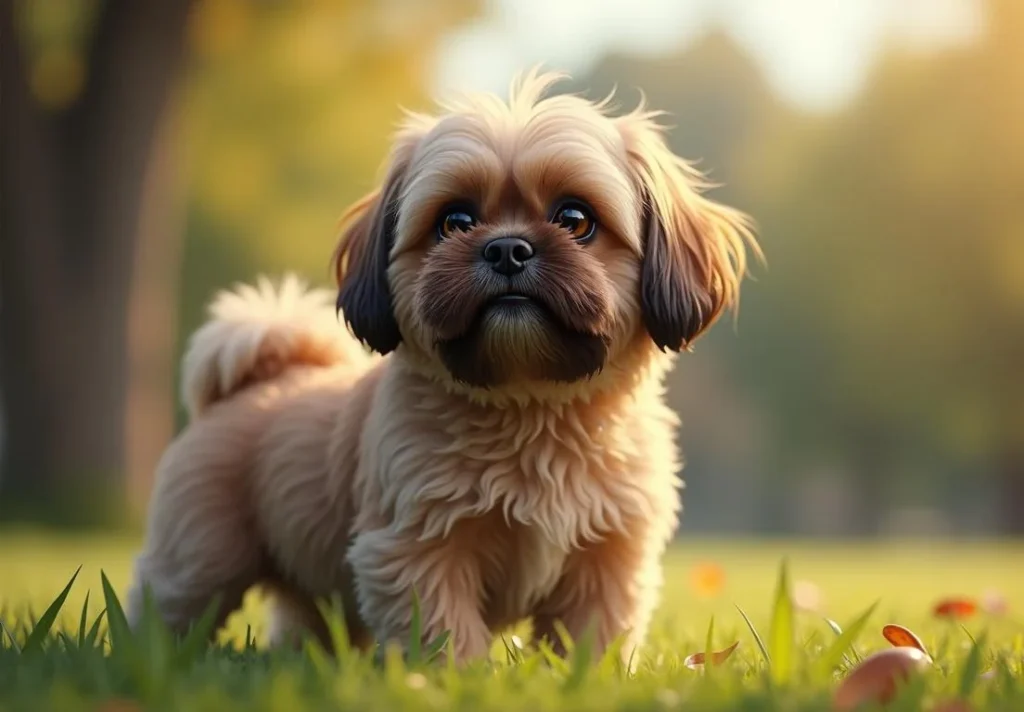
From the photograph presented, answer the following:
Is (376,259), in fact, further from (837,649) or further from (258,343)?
(837,649)

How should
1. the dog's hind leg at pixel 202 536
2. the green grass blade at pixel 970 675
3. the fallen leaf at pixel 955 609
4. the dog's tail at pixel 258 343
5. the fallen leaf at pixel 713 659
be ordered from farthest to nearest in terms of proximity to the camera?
the fallen leaf at pixel 955 609 < the dog's tail at pixel 258 343 < the dog's hind leg at pixel 202 536 < the fallen leaf at pixel 713 659 < the green grass blade at pixel 970 675

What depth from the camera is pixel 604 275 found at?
149 inches

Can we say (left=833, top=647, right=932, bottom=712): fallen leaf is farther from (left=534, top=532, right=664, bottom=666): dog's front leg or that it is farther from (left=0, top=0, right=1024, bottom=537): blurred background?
(left=0, top=0, right=1024, bottom=537): blurred background

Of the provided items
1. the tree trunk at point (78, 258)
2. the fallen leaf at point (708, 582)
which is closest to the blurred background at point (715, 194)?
the tree trunk at point (78, 258)

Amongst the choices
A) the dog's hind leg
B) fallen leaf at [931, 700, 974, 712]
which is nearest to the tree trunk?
the dog's hind leg

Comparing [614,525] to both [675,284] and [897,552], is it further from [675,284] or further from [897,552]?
[897,552]

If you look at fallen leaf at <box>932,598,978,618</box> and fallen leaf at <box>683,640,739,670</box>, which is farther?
fallen leaf at <box>932,598,978,618</box>

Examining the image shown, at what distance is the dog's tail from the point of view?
5.03m

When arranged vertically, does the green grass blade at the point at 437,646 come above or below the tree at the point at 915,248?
below

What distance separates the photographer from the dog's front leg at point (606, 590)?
3967 millimetres

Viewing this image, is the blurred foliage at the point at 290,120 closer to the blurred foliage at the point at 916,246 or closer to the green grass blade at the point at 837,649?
the blurred foliage at the point at 916,246

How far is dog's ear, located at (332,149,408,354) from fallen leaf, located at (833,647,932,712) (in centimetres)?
178

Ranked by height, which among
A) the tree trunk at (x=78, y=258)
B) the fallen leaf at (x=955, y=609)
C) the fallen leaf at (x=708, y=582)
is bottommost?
the fallen leaf at (x=955, y=609)

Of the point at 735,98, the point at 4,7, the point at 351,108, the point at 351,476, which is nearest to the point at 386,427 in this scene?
the point at 351,476
